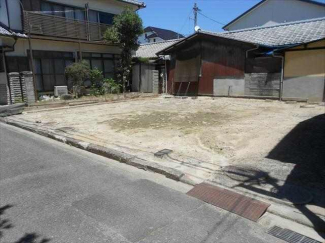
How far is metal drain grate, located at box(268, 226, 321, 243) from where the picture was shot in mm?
2906

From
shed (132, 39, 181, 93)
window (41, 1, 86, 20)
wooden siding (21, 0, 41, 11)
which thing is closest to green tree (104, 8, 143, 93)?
shed (132, 39, 181, 93)

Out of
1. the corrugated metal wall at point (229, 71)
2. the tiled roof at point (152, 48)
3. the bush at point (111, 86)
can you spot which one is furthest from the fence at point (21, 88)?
the tiled roof at point (152, 48)

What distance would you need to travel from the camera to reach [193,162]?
5117mm

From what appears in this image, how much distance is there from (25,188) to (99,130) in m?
3.85

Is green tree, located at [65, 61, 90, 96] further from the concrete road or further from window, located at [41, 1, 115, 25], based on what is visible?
the concrete road

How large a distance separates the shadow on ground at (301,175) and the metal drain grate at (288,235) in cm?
27

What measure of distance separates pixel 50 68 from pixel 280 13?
2205 centimetres

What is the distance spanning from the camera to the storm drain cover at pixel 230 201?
11.3ft

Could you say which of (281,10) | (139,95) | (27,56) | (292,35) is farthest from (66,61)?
(281,10)

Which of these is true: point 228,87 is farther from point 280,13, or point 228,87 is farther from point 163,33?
point 163,33

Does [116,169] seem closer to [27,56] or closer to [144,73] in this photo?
[27,56]

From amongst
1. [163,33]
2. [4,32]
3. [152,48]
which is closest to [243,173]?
[4,32]

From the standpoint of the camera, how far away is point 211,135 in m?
6.97

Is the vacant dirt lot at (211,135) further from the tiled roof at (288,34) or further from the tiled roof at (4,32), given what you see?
the tiled roof at (4,32)
